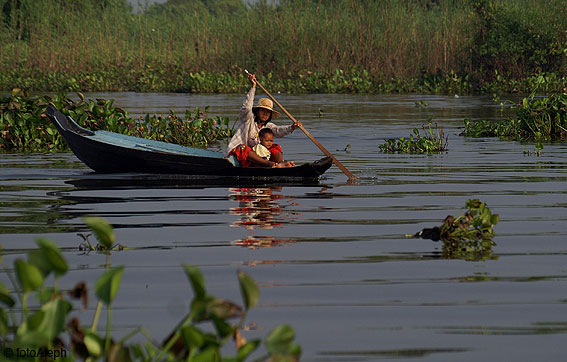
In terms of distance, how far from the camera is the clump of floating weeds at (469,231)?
6.44 metres

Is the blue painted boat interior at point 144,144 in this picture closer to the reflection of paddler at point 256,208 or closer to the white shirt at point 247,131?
the white shirt at point 247,131

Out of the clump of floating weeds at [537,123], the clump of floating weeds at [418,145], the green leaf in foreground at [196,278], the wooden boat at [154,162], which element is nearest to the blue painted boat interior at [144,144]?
the wooden boat at [154,162]

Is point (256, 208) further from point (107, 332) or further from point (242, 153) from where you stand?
point (107, 332)

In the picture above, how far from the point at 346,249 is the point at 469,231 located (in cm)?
89

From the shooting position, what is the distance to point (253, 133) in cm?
1069

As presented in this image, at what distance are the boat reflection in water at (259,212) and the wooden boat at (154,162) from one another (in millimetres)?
340

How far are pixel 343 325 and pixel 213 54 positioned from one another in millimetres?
27967

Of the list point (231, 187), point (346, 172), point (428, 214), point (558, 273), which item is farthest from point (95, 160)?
point (558, 273)

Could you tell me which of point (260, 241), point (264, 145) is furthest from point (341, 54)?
point (260, 241)

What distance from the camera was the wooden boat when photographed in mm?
10508

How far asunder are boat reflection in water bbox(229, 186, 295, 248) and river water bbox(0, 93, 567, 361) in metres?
0.02

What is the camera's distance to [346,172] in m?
11.0

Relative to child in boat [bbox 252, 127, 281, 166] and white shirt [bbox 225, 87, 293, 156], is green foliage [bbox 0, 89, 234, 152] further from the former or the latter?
child in boat [bbox 252, 127, 281, 166]

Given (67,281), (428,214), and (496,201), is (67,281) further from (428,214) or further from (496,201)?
(496,201)
